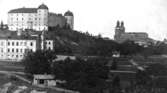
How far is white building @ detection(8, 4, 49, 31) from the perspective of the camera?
8838cm

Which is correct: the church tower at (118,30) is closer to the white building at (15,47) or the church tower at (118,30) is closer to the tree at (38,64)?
the white building at (15,47)

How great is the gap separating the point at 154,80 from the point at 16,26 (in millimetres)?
51533

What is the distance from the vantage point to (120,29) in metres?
120

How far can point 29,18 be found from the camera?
89.1 m

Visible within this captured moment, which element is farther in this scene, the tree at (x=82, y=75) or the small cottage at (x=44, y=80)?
the small cottage at (x=44, y=80)

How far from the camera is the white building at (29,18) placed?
8838cm

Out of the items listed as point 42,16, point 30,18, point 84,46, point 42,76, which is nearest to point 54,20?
point 42,16

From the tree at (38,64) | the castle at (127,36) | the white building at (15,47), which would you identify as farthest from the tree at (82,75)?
the castle at (127,36)

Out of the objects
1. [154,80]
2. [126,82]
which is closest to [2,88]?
[126,82]

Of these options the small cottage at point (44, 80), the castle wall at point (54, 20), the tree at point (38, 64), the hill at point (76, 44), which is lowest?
the small cottage at point (44, 80)

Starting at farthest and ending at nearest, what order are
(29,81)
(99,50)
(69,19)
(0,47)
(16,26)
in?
1. (69,19)
2. (16,26)
3. (99,50)
4. (0,47)
5. (29,81)

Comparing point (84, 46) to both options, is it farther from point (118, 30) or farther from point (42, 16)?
point (118, 30)

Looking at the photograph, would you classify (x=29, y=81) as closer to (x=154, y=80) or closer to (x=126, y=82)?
(x=126, y=82)

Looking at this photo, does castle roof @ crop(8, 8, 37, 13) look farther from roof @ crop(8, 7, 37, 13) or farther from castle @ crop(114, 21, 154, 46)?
castle @ crop(114, 21, 154, 46)
